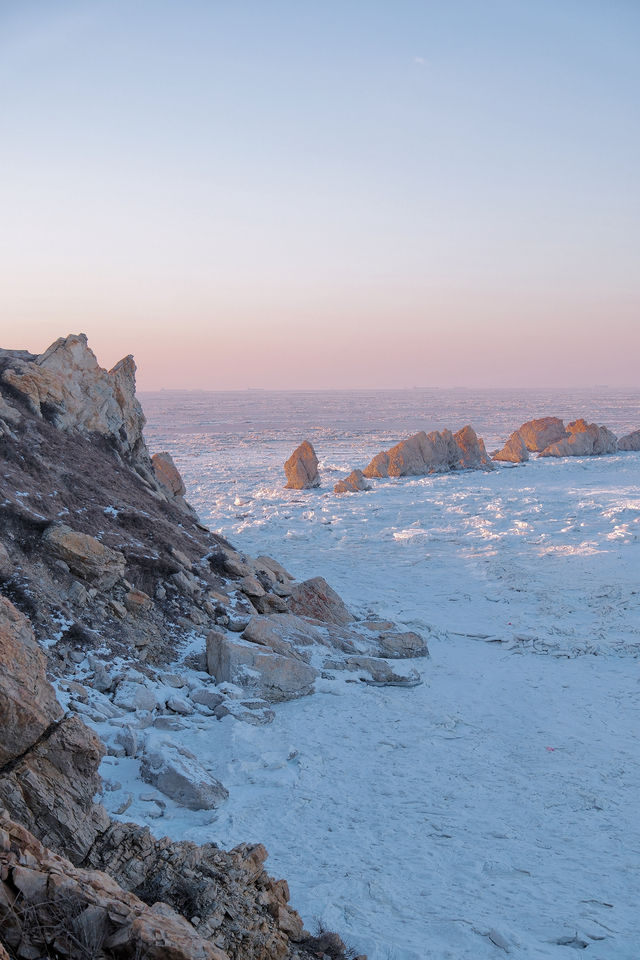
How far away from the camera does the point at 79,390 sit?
14664 millimetres

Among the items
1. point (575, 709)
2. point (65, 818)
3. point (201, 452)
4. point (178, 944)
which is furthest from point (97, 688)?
point (201, 452)

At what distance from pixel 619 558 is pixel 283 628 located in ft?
35.5

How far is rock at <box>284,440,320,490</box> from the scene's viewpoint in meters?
32.1

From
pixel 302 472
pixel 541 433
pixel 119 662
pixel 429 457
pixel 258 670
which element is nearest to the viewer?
pixel 119 662

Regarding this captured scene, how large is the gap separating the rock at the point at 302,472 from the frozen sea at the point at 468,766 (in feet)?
37.9

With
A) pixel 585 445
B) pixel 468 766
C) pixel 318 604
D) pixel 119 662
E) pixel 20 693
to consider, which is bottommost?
pixel 468 766

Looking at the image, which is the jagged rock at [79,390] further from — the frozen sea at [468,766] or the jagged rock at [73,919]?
the jagged rock at [73,919]

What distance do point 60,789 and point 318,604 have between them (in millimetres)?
8197

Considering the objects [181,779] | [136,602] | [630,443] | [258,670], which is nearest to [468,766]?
[258,670]

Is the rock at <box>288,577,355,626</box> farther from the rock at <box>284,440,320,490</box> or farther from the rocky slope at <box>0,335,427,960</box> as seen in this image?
the rock at <box>284,440,320,490</box>

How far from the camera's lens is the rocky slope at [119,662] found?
12.4 feet

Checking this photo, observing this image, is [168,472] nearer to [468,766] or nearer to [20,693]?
[468,766]

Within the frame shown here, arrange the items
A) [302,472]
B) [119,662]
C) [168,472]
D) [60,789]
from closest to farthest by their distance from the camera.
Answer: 1. [60,789]
2. [119,662]
3. [168,472]
4. [302,472]

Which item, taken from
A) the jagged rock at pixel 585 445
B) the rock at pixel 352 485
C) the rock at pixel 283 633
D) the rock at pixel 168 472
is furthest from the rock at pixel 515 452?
the rock at pixel 283 633
